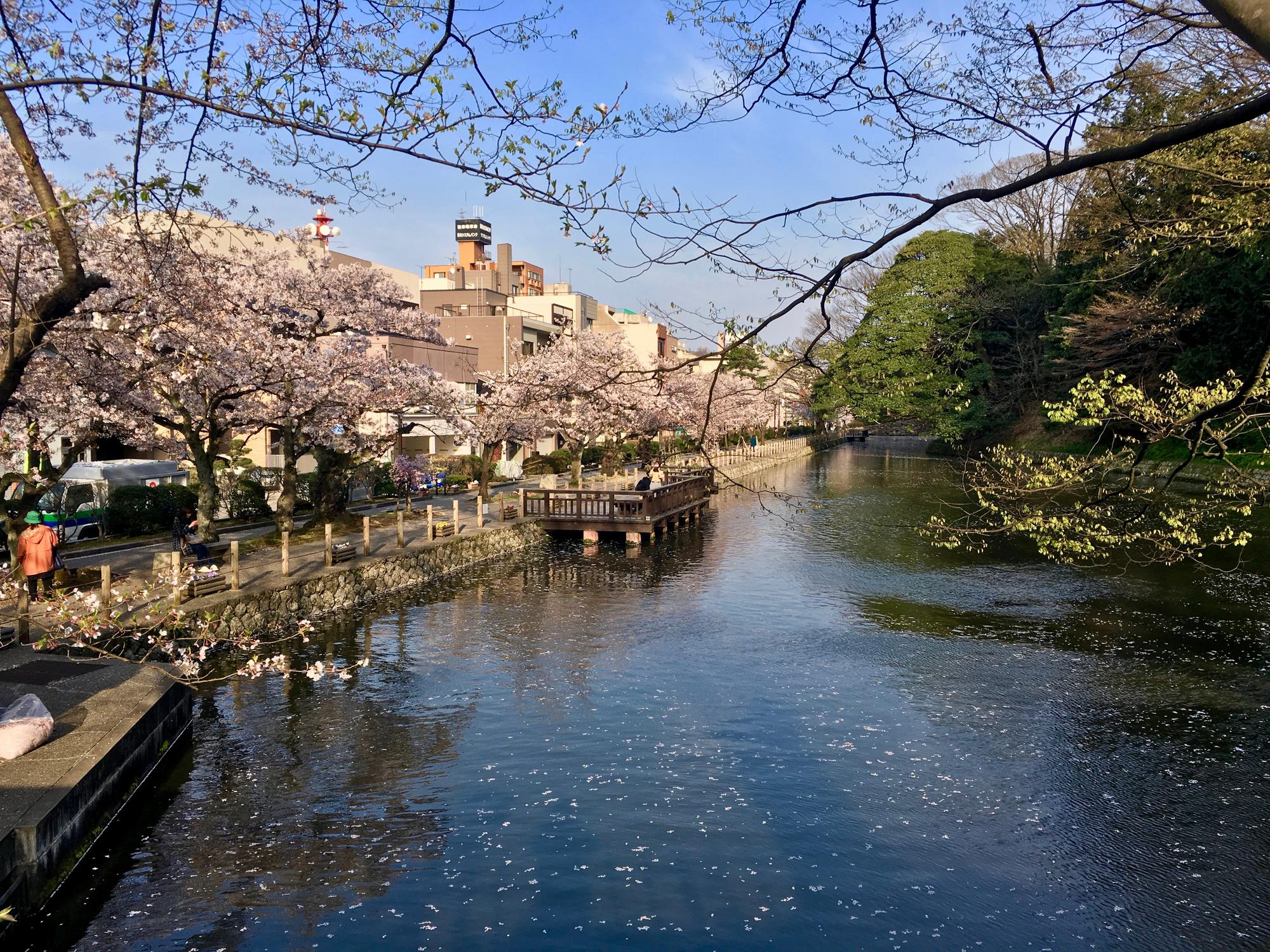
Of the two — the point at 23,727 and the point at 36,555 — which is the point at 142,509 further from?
the point at 23,727

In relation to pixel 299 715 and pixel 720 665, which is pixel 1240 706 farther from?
pixel 299 715

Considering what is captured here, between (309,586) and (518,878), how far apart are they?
11051mm

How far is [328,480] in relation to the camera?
24844mm

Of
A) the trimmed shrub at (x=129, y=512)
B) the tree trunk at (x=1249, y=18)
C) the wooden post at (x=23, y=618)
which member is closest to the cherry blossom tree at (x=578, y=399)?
the trimmed shrub at (x=129, y=512)

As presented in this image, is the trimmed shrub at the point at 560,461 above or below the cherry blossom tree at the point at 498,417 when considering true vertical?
below

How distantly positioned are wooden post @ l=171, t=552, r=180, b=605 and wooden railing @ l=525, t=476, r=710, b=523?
15073 millimetres

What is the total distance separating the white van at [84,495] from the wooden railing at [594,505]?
1139cm

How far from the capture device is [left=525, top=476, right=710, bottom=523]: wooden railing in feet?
95.6

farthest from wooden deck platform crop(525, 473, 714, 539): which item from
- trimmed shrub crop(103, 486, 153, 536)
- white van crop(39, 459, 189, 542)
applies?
white van crop(39, 459, 189, 542)

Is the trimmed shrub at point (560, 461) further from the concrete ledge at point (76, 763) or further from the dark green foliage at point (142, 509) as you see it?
the concrete ledge at point (76, 763)

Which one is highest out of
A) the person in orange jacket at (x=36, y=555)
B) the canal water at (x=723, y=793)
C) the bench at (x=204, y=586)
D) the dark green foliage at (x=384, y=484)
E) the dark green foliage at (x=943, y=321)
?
the dark green foliage at (x=943, y=321)

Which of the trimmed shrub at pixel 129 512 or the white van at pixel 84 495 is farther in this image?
the trimmed shrub at pixel 129 512

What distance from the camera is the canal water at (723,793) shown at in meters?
7.76

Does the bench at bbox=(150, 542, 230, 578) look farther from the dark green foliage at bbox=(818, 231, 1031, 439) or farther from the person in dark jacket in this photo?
the dark green foliage at bbox=(818, 231, 1031, 439)
